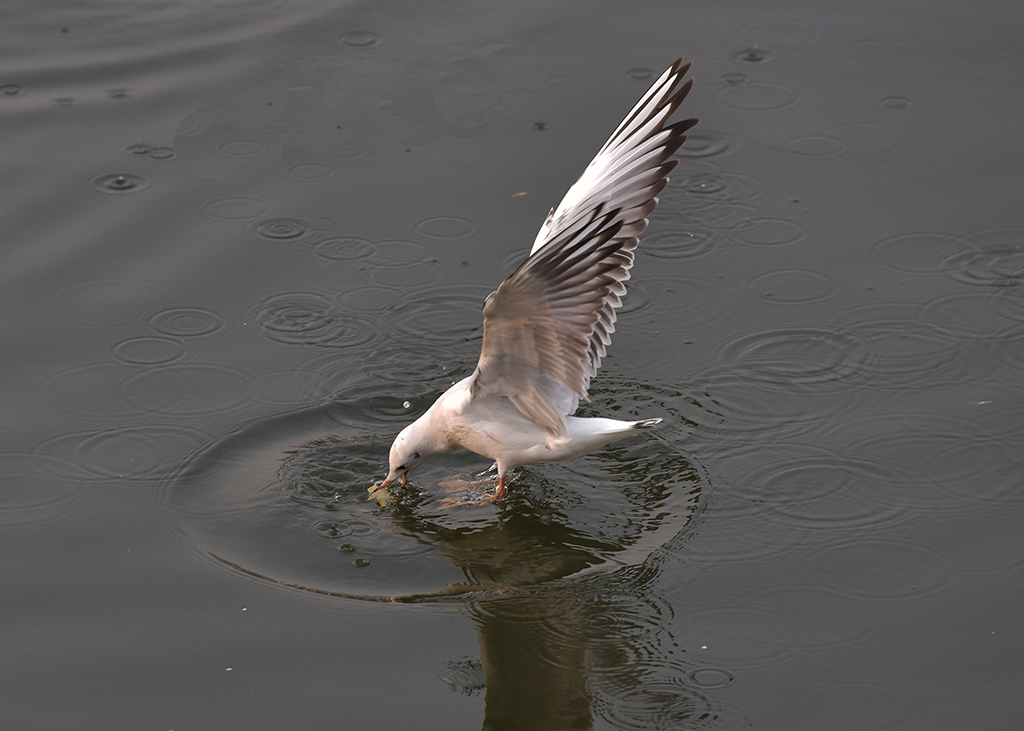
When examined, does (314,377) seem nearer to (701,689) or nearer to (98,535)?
(98,535)

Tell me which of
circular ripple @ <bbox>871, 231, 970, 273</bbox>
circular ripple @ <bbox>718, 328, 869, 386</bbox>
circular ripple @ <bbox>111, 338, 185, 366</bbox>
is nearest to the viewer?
circular ripple @ <bbox>718, 328, 869, 386</bbox>

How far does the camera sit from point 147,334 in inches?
223

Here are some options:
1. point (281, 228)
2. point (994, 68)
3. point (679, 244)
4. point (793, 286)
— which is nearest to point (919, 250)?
point (793, 286)

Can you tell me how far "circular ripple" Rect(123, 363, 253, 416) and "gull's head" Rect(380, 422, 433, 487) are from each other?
0.82 meters

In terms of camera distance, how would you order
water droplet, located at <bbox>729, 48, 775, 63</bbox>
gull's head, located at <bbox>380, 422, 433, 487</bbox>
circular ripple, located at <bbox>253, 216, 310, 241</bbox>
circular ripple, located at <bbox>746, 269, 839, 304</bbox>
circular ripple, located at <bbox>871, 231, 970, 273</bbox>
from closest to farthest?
gull's head, located at <bbox>380, 422, 433, 487</bbox> → circular ripple, located at <bbox>746, 269, 839, 304</bbox> → circular ripple, located at <bbox>871, 231, 970, 273</bbox> → circular ripple, located at <bbox>253, 216, 310, 241</bbox> → water droplet, located at <bbox>729, 48, 775, 63</bbox>

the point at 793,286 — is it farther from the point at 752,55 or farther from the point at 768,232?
the point at 752,55

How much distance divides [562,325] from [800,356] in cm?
159

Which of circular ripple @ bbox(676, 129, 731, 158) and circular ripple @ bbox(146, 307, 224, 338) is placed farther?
circular ripple @ bbox(676, 129, 731, 158)

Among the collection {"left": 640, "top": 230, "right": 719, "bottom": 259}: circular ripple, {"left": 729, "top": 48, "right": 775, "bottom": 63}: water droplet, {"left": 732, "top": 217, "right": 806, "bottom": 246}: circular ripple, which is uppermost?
{"left": 729, "top": 48, "right": 775, "bottom": 63}: water droplet

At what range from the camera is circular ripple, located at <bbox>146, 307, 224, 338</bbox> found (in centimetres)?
566

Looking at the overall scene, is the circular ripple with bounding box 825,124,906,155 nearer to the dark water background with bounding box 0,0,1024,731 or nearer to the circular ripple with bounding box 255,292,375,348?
the dark water background with bounding box 0,0,1024,731

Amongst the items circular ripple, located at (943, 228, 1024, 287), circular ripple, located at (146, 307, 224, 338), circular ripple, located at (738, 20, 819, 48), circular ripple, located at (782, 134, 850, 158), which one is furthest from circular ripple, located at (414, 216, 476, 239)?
circular ripple, located at (738, 20, 819, 48)

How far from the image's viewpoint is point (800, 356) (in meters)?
5.49

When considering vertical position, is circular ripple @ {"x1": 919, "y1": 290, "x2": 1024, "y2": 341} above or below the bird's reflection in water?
above
